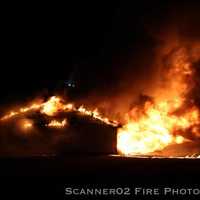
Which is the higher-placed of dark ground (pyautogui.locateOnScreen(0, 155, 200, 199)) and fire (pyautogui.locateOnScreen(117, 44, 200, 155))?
fire (pyautogui.locateOnScreen(117, 44, 200, 155))

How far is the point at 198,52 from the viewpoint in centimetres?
6147

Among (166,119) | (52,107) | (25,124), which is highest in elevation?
(52,107)

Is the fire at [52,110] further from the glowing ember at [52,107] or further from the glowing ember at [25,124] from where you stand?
the glowing ember at [25,124]

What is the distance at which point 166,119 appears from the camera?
5972 centimetres

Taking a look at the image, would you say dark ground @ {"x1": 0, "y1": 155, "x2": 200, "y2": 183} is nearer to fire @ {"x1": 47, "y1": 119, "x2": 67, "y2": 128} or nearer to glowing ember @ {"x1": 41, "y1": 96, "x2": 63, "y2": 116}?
fire @ {"x1": 47, "y1": 119, "x2": 67, "y2": 128}

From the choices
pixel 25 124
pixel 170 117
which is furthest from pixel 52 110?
pixel 170 117

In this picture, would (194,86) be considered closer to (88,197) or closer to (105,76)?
(105,76)

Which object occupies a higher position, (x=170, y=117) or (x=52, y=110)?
(x=170, y=117)

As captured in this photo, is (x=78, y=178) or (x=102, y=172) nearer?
(x=78, y=178)

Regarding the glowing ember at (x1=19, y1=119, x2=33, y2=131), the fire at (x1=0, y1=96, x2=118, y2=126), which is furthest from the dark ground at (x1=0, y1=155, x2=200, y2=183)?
the fire at (x1=0, y1=96, x2=118, y2=126)

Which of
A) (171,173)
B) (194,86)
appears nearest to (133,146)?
(194,86)

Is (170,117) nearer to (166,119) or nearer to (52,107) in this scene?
(166,119)

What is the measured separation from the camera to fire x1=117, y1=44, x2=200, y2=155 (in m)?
59.3

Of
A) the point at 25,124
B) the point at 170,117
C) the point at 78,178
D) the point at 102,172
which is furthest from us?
the point at 170,117
